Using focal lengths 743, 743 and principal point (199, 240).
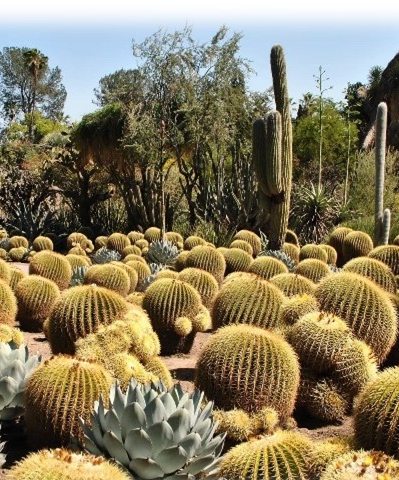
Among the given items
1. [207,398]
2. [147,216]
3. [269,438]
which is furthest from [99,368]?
[147,216]

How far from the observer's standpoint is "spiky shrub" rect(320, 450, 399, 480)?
320cm

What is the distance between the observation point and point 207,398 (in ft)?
17.0

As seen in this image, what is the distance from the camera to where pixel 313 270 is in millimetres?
9875

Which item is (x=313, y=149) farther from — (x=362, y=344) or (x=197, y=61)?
(x=362, y=344)

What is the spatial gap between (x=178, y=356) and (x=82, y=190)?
15.6 metres

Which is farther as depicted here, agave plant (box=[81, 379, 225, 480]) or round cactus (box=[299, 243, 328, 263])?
round cactus (box=[299, 243, 328, 263])

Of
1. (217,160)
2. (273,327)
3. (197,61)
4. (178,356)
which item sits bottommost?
(178,356)

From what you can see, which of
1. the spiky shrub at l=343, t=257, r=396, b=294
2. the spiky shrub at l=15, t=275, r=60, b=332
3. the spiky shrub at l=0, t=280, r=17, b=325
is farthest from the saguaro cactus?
the spiky shrub at l=0, t=280, r=17, b=325

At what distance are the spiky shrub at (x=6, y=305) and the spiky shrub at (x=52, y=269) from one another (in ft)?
8.42

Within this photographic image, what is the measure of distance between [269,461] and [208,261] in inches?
273

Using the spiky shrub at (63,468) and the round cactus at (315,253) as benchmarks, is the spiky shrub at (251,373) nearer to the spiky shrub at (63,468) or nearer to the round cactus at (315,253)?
the spiky shrub at (63,468)

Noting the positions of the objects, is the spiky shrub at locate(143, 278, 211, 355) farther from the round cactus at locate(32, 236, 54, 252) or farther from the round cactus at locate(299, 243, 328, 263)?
the round cactus at locate(32, 236, 54, 252)

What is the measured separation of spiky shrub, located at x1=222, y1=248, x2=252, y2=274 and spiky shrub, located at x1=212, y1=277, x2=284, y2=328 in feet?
14.4

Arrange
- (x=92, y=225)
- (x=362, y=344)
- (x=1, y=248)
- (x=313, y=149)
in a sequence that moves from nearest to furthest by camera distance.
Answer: (x=362, y=344) → (x=1, y=248) → (x=92, y=225) → (x=313, y=149)
